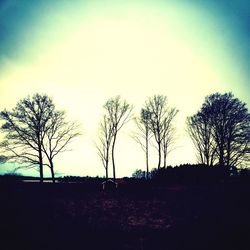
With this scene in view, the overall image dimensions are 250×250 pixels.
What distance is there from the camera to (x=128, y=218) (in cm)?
1120

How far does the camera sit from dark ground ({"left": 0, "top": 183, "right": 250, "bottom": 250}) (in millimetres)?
8430

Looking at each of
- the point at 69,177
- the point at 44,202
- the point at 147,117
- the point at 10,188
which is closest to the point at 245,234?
the point at 44,202

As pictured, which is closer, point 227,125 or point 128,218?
point 128,218

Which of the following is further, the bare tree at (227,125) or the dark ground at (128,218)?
the bare tree at (227,125)

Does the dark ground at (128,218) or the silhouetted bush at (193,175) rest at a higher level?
the silhouetted bush at (193,175)

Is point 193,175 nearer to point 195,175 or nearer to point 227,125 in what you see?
point 195,175

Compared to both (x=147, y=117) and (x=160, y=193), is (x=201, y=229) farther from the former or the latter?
(x=147, y=117)

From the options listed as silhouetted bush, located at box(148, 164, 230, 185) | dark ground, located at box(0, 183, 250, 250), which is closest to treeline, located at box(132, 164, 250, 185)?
silhouetted bush, located at box(148, 164, 230, 185)

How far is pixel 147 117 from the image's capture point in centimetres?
2803

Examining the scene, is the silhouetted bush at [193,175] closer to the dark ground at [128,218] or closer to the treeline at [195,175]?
the treeline at [195,175]

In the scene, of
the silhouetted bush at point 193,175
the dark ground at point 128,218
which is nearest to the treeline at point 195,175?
the silhouetted bush at point 193,175

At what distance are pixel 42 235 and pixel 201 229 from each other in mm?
7260

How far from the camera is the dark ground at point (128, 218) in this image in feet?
27.7

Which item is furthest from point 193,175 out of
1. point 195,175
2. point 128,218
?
point 128,218
